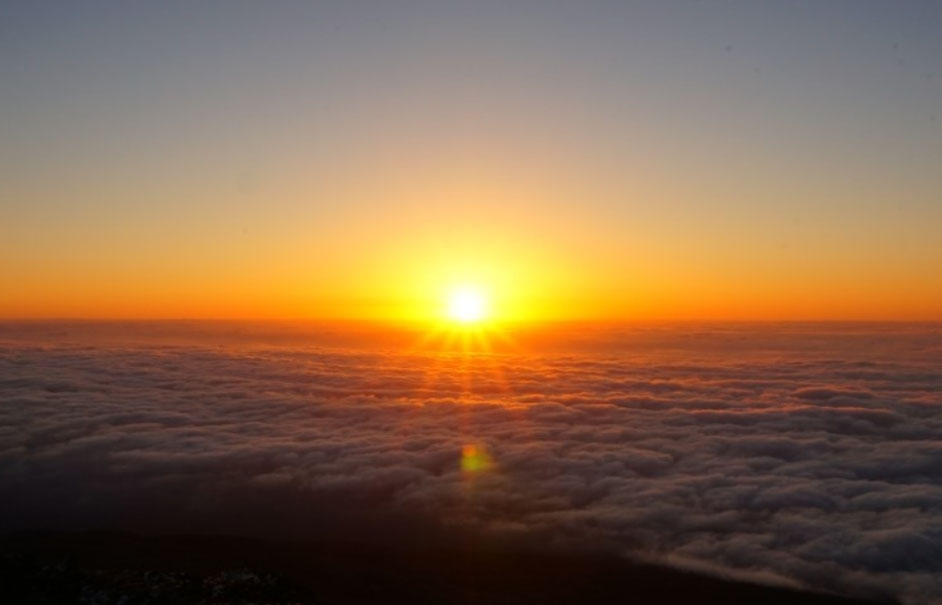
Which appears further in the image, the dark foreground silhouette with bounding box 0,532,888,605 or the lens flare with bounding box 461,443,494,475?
the lens flare with bounding box 461,443,494,475

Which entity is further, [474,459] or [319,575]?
[474,459]

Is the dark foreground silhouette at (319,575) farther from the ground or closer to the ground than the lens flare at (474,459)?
closer to the ground

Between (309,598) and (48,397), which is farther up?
(48,397)

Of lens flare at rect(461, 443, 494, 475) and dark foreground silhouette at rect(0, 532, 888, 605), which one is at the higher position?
lens flare at rect(461, 443, 494, 475)

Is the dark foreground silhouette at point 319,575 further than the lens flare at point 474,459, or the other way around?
the lens flare at point 474,459

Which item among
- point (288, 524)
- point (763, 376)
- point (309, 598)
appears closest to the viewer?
point (309, 598)

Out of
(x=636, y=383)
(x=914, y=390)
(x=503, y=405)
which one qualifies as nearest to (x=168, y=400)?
(x=503, y=405)

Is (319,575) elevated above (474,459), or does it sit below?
below

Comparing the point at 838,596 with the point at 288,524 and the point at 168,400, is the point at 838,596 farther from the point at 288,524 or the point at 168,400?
the point at 168,400
